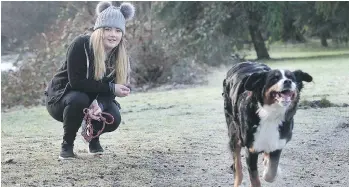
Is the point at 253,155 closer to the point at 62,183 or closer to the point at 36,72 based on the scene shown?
the point at 62,183

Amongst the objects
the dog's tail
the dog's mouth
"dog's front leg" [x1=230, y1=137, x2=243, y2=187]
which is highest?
the dog's mouth

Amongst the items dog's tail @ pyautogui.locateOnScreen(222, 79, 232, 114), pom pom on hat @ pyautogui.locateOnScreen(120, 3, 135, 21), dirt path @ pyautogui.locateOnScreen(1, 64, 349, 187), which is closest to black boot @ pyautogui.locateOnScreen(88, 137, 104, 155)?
dirt path @ pyautogui.locateOnScreen(1, 64, 349, 187)

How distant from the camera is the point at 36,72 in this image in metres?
11.6

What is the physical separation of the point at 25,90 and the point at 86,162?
22.1 feet

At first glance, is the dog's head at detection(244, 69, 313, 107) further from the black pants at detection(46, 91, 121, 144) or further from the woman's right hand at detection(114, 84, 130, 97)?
the black pants at detection(46, 91, 121, 144)

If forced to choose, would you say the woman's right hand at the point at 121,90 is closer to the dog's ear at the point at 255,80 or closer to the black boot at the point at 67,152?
the black boot at the point at 67,152

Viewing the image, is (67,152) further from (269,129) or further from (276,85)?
(276,85)

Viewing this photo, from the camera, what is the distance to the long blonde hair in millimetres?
4648

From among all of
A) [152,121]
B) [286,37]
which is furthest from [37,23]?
[152,121]

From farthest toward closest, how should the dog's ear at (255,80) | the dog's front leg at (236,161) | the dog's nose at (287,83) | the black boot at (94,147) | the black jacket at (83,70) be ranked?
the black boot at (94,147), the black jacket at (83,70), the dog's front leg at (236,161), the dog's ear at (255,80), the dog's nose at (287,83)

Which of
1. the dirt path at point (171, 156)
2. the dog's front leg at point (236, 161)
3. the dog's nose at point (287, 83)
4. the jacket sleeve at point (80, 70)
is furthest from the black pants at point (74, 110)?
the dog's nose at point (287, 83)

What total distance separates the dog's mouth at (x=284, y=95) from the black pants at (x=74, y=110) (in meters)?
1.61

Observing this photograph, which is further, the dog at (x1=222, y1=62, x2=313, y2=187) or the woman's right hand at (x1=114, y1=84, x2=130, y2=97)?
the woman's right hand at (x1=114, y1=84, x2=130, y2=97)

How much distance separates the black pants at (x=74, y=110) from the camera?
4891mm
